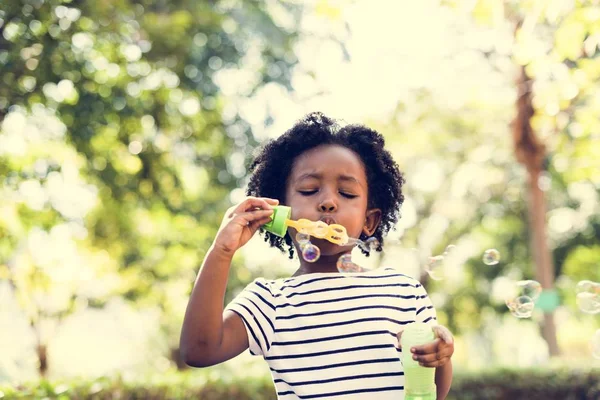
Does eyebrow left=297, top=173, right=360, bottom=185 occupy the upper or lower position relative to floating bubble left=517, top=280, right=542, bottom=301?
upper

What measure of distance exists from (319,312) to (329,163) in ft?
1.44

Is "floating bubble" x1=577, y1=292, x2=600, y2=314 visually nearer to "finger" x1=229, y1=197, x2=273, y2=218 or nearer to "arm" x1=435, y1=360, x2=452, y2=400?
"arm" x1=435, y1=360, x2=452, y2=400

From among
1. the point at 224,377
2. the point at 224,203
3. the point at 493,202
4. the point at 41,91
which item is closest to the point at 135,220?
the point at 224,203

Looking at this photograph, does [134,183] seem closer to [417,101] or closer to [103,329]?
[417,101]

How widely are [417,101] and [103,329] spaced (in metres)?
10.1

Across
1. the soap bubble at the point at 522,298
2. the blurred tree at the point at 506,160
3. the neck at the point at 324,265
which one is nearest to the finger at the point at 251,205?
the neck at the point at 324,265

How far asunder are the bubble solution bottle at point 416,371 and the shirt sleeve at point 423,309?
215 millimetres

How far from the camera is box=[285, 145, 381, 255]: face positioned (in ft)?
6.84

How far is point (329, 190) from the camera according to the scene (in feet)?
6.96

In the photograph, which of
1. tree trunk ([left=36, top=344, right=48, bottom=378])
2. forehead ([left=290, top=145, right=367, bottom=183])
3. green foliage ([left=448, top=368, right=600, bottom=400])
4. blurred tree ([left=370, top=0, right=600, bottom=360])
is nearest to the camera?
forehead ([left=290, top=145, right=367, bottom=183])

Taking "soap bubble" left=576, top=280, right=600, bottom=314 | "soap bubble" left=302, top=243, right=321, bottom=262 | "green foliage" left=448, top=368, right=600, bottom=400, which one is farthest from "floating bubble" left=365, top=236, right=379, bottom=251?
"green foliage" left=448, top=368, right=600, bottom=400

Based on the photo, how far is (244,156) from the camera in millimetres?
8750

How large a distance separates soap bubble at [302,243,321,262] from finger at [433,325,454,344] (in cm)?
39

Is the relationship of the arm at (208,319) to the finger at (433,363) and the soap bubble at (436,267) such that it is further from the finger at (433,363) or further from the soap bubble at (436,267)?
the soap bubble at (436,267)
